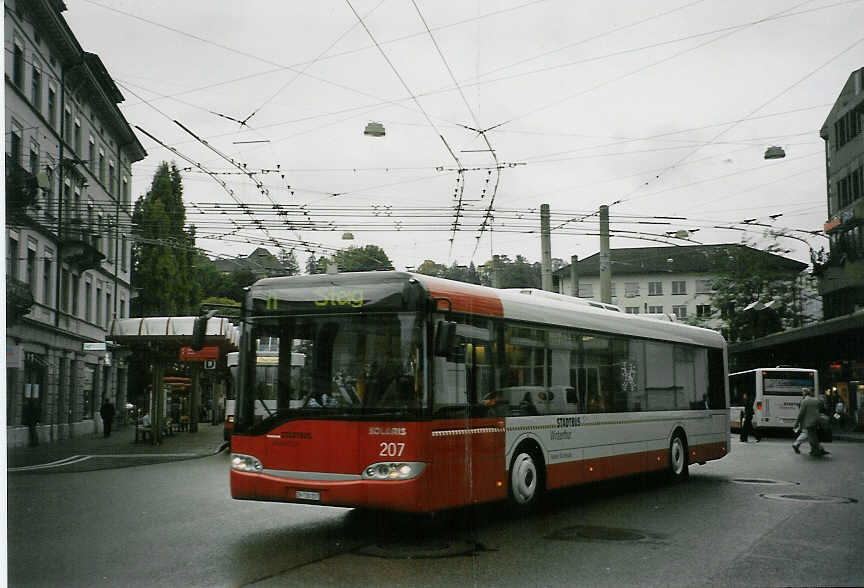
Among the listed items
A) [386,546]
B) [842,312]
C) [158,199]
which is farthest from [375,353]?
[842,312]

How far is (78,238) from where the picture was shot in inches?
840

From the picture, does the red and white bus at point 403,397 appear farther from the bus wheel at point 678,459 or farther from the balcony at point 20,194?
the balcony at point 20,194

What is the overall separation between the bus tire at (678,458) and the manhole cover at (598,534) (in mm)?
5935

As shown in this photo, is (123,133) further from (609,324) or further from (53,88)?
(609,324)

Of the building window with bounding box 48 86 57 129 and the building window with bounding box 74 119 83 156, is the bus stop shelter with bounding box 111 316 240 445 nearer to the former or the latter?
the building window with bounding box 74 119 83 156

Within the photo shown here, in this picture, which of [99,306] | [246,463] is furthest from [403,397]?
[99,306]

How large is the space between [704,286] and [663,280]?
3640mm

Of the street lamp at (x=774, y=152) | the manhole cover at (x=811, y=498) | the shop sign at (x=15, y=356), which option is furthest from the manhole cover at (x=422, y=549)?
the shop sign at (x=15, y=356)

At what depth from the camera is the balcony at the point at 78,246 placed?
19875 millimetres

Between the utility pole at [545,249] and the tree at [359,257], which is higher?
the utility pole at [545,249]

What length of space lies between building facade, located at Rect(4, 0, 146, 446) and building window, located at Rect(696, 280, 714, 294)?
35001 millimetres

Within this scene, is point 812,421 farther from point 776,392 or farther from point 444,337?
point 776,392

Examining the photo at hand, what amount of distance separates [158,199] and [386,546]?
13.2 meters

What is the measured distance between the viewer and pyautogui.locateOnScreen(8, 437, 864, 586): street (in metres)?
7.76
